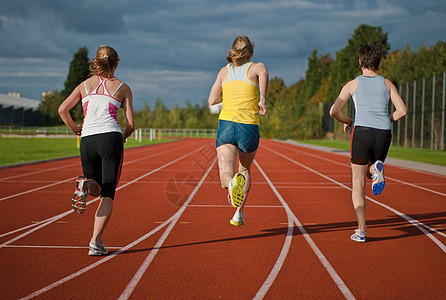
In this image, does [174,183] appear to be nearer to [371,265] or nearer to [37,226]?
[37,226]

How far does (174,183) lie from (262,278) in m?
7.70

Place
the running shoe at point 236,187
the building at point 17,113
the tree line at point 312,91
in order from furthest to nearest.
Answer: the building at point 17,113 < the tree line at point 312,91 < the running shoe at point 236,187

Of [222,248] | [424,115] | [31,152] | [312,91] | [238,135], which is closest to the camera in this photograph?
[238,135]

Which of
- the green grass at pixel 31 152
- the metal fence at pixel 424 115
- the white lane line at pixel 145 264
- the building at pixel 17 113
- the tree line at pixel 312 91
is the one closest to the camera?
the white lane line at pixel 145 264

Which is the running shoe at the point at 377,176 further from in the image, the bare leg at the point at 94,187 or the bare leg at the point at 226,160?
the bare leg at the point at 94,187

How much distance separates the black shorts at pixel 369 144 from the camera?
4.85 meters

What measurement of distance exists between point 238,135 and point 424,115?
93.6 feet

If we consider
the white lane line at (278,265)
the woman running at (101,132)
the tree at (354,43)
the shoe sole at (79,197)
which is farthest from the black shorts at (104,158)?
the tree at (354,43)

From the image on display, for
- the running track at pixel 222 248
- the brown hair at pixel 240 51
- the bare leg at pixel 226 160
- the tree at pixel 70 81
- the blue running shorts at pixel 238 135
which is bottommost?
the running track at pixel 222 248

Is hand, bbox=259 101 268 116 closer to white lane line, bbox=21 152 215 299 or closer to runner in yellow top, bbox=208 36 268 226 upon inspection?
runner in yellow top, bbox=208 36 268 226

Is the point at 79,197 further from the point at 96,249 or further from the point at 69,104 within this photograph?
the point at 69,104

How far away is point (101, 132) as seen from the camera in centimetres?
432

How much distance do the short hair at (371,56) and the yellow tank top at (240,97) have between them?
4.06ft

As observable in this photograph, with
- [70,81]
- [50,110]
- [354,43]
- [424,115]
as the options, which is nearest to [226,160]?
[424,115]
